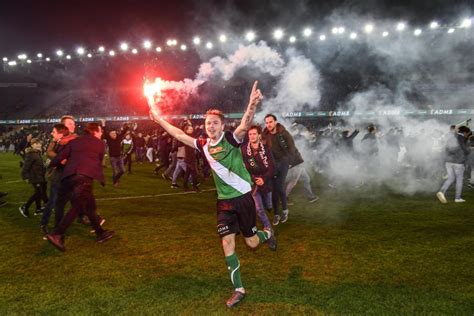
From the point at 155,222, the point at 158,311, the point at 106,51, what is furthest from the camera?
the point at 106,51

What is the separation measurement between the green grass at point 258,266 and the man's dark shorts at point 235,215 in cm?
76

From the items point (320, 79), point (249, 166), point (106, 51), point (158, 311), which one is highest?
point (106, 51)

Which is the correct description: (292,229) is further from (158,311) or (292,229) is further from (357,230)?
(158,311)

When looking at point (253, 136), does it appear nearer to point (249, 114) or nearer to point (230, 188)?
point (230, 188)

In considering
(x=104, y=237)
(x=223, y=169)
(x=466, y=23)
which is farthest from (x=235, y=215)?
(x=466, y=23)

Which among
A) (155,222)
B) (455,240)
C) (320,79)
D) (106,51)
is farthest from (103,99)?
(455,240)

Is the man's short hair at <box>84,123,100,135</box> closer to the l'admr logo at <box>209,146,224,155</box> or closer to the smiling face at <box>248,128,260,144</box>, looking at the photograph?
the smiling face at <box>248,128,260,144</box>

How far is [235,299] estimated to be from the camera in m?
3.93

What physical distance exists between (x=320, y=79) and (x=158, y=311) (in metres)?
33.0

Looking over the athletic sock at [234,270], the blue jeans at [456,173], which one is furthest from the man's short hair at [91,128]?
the blue jeans at [456,173]

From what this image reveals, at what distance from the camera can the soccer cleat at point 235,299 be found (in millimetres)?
3879

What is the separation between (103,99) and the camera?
176 ft

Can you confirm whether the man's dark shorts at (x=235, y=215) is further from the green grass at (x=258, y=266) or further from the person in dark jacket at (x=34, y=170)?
the person in dark jacket at (x=34, y=170)

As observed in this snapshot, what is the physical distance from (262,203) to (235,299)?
273cm
